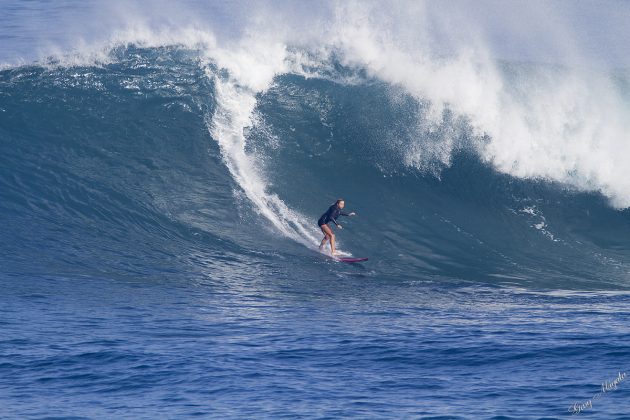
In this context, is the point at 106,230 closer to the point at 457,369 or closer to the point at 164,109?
the point at 164,109

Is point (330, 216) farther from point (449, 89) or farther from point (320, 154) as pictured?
point (449, 89)

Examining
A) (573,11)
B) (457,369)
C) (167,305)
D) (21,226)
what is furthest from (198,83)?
(573,11)

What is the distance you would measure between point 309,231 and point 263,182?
1.95 m

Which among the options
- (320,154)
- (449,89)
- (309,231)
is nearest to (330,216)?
(309,231)

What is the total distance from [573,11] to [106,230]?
33.6 meters

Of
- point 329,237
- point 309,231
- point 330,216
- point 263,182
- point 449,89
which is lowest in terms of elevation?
point 329,237

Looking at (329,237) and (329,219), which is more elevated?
(329,219)

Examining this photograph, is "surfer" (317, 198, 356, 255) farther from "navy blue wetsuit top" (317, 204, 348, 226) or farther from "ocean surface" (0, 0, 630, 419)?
"ocean surface" (0, 0, 630, 419)

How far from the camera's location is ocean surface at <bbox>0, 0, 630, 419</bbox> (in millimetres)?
11000

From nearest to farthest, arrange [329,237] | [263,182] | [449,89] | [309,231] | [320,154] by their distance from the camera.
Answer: [329,237], [309,231], [263,182], [320,154], [449,89]

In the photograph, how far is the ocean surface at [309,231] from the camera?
11.0 metres

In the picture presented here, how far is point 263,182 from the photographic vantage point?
1961 centimetres

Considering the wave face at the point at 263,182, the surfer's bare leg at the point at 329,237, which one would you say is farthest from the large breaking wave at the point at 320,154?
the surfer's bare leg at the point at 329,237

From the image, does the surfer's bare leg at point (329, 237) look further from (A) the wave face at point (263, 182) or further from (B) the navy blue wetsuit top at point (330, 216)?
(A) the wave face at point (263, 182)
